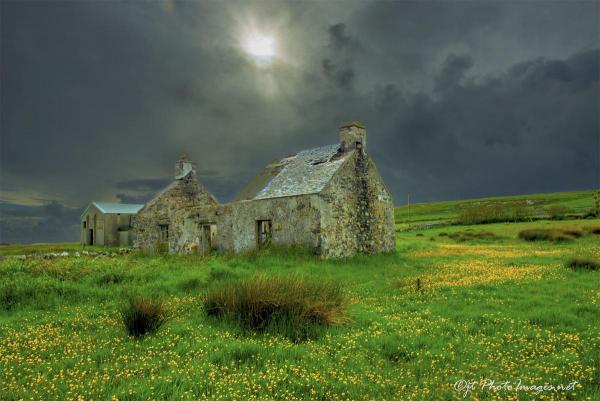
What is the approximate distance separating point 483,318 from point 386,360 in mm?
3847

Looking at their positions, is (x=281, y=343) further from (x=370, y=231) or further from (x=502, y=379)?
(x=370, y=231)

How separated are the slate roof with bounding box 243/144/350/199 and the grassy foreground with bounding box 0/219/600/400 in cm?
1030

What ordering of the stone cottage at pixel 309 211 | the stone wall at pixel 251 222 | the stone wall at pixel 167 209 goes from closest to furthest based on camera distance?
the stone wall at pixel 251 222 → the stone cottage at pixel 309 211 → the stone wall at pixel 167 209

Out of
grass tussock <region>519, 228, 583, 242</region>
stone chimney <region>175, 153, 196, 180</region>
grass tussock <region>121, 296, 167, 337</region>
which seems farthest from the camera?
stone chimney <region>175, 153, 196, 180</region>

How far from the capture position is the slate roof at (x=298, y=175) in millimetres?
23594

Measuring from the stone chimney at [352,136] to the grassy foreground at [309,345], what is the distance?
1286cm

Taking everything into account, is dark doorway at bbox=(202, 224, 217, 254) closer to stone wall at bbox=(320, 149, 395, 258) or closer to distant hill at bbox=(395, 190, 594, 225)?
stone wall at bbox=(320, 149, 395, 258)

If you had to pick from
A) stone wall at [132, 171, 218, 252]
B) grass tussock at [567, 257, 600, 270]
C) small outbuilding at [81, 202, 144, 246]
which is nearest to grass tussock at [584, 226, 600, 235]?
grass tussock at [567, 257, 600, 270]

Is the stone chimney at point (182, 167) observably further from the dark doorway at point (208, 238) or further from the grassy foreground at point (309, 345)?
the grassy foreground at point (309, 345)

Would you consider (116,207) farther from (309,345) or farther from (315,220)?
(309,345)

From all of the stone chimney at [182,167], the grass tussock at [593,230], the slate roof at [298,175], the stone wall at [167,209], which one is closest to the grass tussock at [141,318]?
the slate roof at [298,175]

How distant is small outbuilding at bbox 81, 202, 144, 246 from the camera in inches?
1784

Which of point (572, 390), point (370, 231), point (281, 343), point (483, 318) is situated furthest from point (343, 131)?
point (572, 390)

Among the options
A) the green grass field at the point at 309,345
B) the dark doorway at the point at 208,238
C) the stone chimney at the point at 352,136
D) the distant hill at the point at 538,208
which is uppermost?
the stone chimney at the point at 352,136
